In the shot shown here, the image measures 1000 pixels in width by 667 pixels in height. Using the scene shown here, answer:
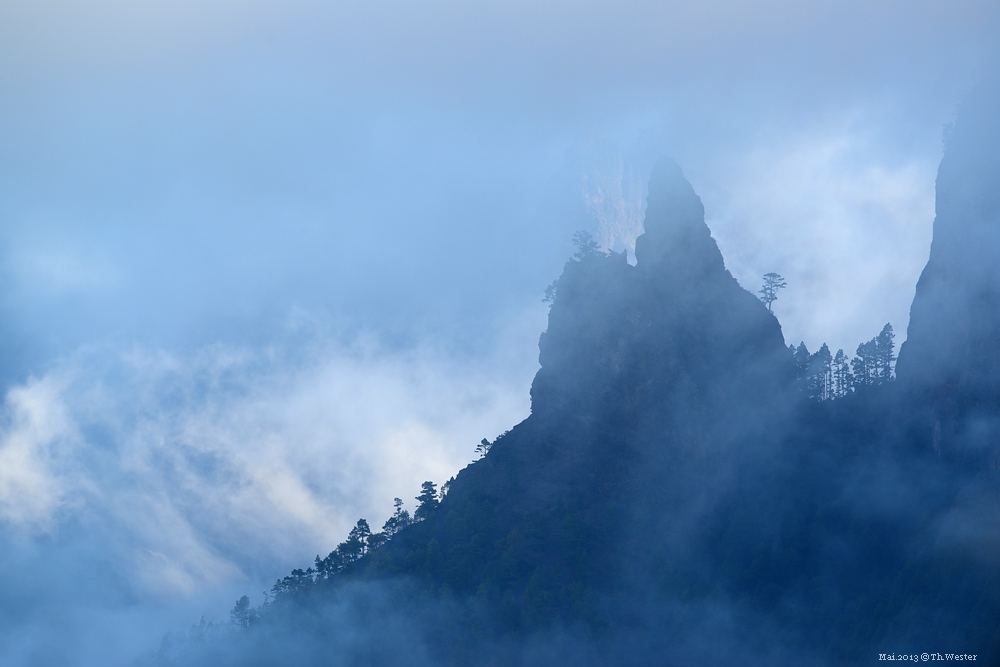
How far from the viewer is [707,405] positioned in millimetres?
167250

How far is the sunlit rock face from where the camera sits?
149 metres

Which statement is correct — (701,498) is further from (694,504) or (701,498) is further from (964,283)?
(964,283)

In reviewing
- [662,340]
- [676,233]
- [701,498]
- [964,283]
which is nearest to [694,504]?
[701,498]

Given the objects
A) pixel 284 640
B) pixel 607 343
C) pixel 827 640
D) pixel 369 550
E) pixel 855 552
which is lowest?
pixel 827 640

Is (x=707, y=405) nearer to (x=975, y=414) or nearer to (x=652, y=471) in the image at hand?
(x=652, y=471)

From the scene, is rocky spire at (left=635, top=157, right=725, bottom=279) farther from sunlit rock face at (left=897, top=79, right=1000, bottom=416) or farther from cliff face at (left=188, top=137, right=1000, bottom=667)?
sunlit rock face at (left=897, top=79, right=1000, bottom=416)

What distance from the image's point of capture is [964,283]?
153875 millimetres

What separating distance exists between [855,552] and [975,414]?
21796 millimetres

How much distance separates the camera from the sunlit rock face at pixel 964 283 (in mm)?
148750

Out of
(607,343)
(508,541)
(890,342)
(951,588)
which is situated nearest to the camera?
(951,588)

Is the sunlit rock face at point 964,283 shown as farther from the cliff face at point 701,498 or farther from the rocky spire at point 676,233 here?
the rocky spire at point 676,233

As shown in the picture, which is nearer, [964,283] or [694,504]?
[964,283]

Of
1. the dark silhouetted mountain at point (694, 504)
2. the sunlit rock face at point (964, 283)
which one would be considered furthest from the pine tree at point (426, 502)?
the sunlit rock face at point (964, 283)

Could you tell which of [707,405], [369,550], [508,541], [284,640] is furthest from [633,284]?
[284,640]
